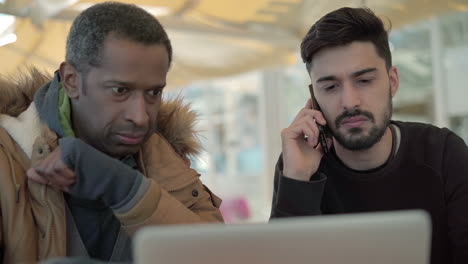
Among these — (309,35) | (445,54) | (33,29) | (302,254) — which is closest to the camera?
(302,254)

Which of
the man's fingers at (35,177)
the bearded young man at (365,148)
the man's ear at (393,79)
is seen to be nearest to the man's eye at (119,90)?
the man's fingers at (35,177)

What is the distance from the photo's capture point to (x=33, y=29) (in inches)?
117

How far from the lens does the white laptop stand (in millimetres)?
641

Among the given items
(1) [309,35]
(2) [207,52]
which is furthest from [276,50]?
(1) [309,35]

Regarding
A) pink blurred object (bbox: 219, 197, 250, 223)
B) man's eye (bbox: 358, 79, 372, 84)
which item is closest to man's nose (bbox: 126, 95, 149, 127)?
man's eye (bbox: 358, 79, 372, 84)

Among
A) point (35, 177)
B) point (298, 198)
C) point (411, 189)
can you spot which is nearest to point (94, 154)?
point (35, 177)

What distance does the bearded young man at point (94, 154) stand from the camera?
1.14 m

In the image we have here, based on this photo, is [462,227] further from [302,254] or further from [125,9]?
[125,9]

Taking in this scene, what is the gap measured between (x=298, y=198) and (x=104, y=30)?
69 cm

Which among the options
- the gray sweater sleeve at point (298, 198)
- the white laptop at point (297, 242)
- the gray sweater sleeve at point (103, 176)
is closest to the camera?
the white laptop at point (297, 242)

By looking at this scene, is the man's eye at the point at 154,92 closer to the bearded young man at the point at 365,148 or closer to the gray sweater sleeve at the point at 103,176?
the gray sweater sleeve at the point at 103,176

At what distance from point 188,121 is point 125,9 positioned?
0.39 m

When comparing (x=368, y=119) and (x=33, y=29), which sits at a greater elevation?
(x=33, y=29)

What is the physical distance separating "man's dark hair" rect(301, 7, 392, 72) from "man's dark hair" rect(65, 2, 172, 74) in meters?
0.51
